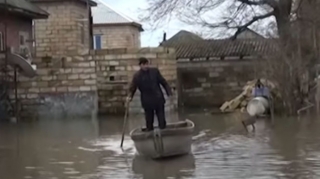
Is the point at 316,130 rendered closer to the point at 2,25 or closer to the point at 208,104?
the point at 2,25

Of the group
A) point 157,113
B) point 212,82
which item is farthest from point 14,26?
point 157,113

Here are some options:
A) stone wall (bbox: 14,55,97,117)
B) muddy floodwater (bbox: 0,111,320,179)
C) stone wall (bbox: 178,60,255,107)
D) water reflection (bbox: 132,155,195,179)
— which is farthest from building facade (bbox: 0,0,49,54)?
water reflection (bbox: 132,155,195,179)

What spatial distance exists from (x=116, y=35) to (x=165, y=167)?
5341 centimetres

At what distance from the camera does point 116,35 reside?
220ft

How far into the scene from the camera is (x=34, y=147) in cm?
1905

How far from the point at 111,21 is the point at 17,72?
34.6m

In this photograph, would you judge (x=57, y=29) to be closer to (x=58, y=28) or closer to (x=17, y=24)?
(x=58, y=28)

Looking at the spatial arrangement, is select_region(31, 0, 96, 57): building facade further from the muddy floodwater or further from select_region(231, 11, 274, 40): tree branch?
the muddy floodwater

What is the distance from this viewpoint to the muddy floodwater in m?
13.2

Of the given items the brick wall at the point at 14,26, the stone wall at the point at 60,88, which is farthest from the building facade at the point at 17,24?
the stone wall at the point at 60,88

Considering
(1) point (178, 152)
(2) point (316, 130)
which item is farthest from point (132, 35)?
(1) point (178, 152)

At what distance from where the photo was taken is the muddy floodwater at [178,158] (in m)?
13.2

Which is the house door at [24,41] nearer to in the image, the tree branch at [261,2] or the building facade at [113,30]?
the tree branch at [261,2]

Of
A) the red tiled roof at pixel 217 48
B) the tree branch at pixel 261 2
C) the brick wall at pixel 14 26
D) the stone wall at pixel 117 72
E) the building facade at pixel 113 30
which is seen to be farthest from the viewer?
the building facade at pixel 113 30
